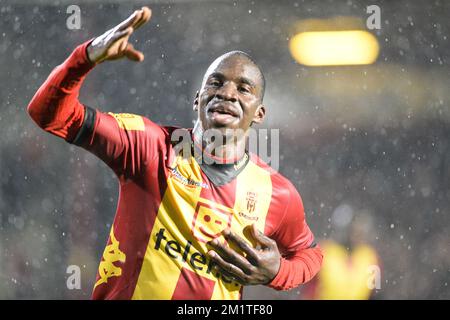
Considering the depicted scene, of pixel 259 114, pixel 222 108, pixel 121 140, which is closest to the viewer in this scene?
pixel 121 140

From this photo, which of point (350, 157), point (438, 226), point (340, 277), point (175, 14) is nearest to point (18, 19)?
point (175, 14)

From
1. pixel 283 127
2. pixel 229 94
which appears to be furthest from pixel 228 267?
pixel 283 127

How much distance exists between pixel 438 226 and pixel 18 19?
6.96ft

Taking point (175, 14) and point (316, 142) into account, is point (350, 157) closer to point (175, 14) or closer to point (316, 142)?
point (316, 142)

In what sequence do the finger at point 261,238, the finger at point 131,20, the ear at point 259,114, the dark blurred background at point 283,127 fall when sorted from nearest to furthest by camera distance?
the finger at point 131,20 → the finger at point 261,238 → the ear at point 259,114 → the dark blurred background at point 283,127

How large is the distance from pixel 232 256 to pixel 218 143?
0.27 m

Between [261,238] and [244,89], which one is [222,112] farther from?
[261,238]


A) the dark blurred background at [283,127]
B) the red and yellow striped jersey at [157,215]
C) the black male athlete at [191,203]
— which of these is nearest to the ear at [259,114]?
the black male athlete at [191,203]

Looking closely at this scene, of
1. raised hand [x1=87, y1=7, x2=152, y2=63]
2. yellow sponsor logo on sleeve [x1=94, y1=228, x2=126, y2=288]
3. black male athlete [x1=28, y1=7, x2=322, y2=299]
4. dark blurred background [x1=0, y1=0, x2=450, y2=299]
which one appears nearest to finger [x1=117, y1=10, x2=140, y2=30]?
raised hand [x1=87, y1=7, x2=152, y2=63]

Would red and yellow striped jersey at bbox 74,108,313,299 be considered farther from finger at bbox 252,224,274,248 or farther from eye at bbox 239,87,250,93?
eye at bbox 239,87,250,93

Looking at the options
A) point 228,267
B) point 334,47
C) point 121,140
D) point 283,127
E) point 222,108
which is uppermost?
point 334,47

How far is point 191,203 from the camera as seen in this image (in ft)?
4.21

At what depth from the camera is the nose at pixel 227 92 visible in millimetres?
1335

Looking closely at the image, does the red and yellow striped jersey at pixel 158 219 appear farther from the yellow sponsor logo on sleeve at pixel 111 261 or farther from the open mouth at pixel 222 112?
the open mouth at pixel 222 112
